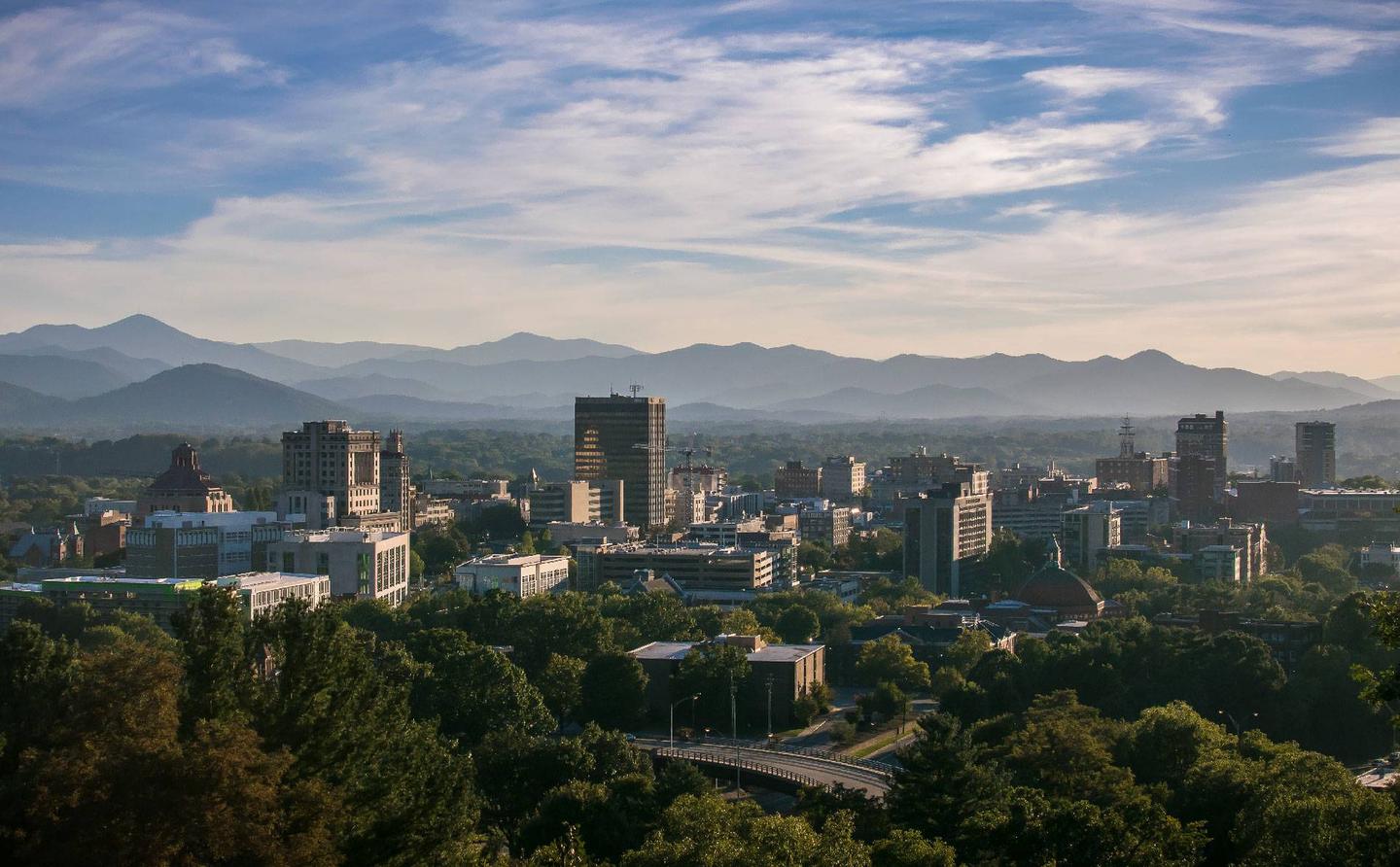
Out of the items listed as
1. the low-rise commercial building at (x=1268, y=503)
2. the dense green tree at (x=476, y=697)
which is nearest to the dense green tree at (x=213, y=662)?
the dense green tree at (x=476, y=697)

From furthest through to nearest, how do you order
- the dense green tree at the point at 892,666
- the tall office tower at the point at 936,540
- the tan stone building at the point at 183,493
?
the tan stone building at the point at 183,493
the tall office tower at the point at 936,540
the dense green tree at the point at 892,666

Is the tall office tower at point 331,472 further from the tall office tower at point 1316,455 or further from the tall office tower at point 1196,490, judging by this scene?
the tall office tower at point 1316,455

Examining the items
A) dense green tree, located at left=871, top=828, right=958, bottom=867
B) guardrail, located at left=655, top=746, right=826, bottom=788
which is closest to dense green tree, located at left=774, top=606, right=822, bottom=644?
guardrail, located at left=655, top=746, right=826, bottom=788

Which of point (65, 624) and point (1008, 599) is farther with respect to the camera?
point (1008, 599)

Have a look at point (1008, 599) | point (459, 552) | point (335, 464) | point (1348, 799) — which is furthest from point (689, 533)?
point (1348, 799)

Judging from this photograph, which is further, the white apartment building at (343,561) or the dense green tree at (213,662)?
the white apartment building at (343,561)

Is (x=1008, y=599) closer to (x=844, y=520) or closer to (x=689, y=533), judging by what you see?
(x=689, y=533)
